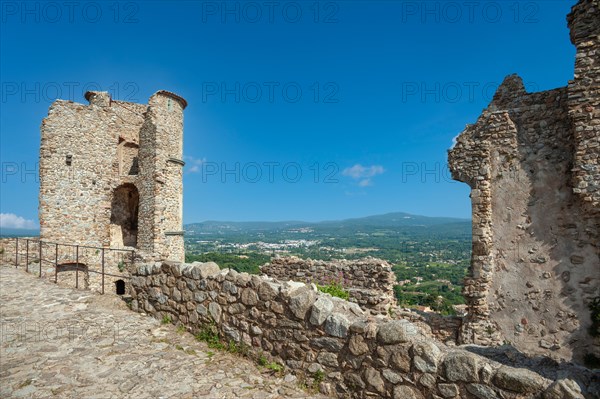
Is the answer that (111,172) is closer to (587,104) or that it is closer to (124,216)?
(124,216)

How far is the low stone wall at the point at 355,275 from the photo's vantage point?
9312 mm

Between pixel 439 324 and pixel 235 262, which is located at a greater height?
pixel 439 324

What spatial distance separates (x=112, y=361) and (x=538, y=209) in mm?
9119

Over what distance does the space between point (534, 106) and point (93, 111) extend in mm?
20214

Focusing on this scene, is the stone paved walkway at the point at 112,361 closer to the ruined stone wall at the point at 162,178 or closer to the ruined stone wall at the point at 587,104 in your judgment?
the ruined stone wall at the point at 587,104

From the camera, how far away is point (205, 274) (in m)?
5.53

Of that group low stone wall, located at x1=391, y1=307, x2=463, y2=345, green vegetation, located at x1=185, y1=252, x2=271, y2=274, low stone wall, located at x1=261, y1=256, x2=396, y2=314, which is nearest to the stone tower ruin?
green vegetation, located at x1=185, y1=252, x2=271, y2=274

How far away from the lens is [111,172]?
1884cm

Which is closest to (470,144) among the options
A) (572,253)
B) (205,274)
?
(572,253)

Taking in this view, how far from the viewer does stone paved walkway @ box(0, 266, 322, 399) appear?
403 cm

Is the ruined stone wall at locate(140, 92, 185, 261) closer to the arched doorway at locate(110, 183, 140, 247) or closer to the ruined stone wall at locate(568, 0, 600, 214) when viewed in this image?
the arched doorway at locate(110, 183, 140, 247)

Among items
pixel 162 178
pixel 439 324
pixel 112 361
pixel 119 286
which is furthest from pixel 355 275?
pixel 119 286

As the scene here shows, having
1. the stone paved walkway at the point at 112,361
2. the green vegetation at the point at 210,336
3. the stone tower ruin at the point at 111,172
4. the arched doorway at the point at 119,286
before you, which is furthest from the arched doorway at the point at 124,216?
the green vegetation at the point at 210,336

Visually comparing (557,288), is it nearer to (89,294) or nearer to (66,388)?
(66,388)
